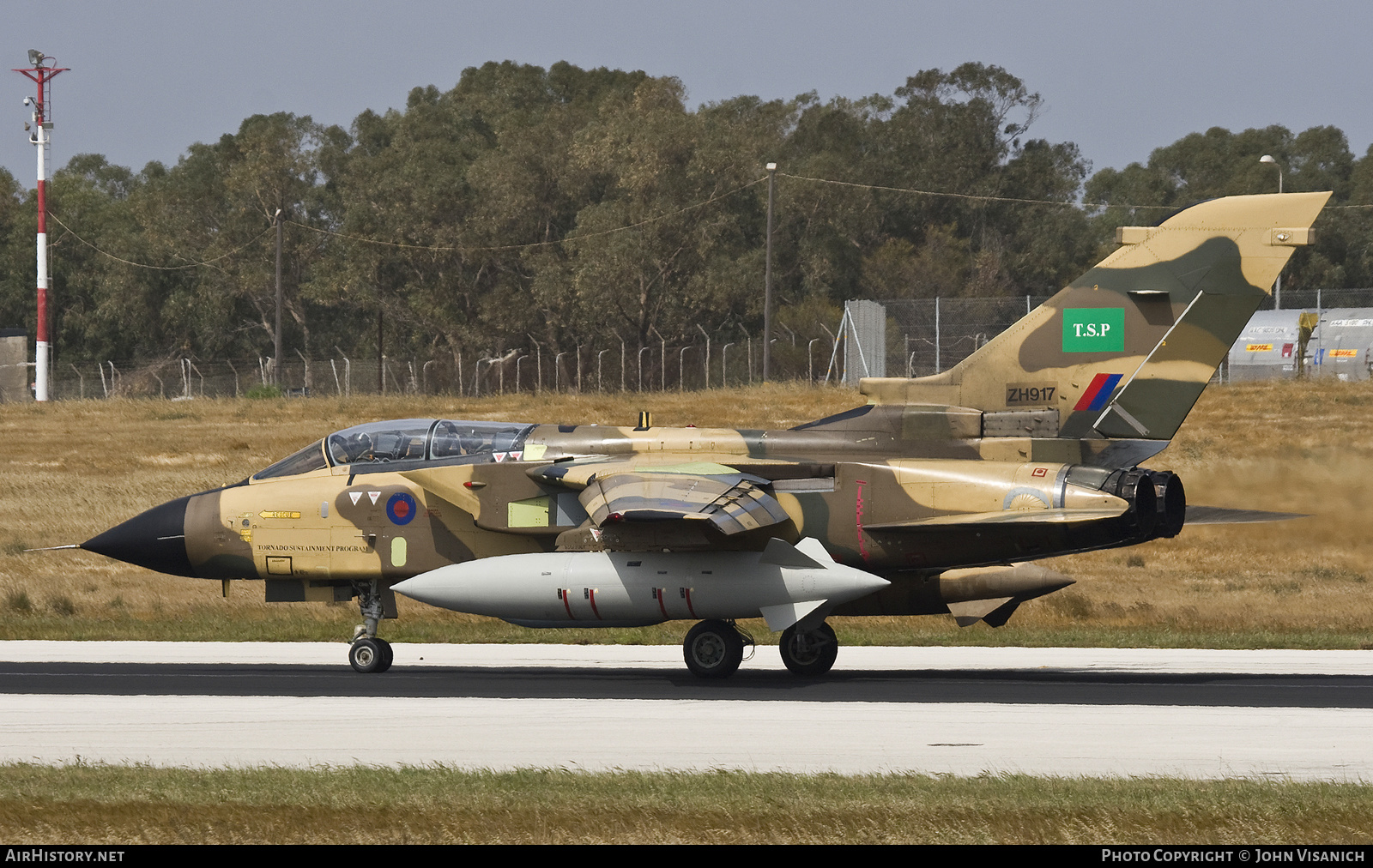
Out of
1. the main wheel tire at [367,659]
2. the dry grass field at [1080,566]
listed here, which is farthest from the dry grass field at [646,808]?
the dry grass field at [1080,566]

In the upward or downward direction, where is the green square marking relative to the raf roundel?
upward

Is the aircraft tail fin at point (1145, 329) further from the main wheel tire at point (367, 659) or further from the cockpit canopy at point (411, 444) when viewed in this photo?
the main wheel tire at point (367, 659)

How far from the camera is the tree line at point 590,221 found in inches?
2667

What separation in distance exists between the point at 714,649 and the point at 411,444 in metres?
4.27

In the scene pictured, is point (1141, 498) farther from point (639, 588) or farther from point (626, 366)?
point (626, 366)

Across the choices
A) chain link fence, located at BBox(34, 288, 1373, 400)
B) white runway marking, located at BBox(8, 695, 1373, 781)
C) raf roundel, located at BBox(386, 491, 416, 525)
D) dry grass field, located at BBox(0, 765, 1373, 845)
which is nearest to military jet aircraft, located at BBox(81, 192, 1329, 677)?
raf roundel, located at BBox(386, 491, 416, 525)

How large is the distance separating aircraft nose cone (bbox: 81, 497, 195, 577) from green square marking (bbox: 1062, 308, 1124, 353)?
1031cm

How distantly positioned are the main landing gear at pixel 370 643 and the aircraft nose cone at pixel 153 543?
6.80 ft

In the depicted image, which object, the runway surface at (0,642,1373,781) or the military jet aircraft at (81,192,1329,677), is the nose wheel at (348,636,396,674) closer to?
the military jet aircraft at (81,192,1329,677)

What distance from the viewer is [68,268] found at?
80.8 metres

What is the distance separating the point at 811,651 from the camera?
16.9 meters

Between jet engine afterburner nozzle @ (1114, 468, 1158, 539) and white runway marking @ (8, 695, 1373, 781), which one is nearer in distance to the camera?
white runway marking @ (8, 695, 1373, 781)

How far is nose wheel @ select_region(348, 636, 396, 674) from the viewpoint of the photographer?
16828mm
